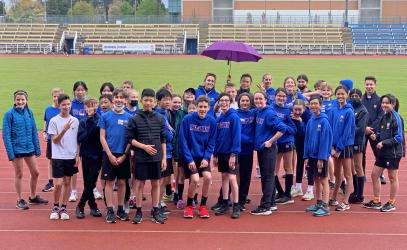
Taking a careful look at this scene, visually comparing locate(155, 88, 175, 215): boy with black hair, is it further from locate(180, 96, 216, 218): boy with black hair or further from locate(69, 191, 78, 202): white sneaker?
locate(69, 191, 78, 202): white sneaker

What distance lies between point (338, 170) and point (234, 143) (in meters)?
1.77

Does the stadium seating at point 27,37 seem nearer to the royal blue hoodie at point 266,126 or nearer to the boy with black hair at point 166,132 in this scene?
the boy with black hair at point 166,132

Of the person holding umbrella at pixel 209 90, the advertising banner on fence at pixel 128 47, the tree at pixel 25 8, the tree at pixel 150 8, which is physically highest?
the tree at pixel 25 8

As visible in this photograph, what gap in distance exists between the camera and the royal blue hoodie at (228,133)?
311 inches

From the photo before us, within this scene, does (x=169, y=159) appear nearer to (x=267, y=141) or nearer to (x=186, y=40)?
(x=267, y=141)

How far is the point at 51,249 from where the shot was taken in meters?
6.53

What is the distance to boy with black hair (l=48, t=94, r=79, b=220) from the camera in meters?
7.73

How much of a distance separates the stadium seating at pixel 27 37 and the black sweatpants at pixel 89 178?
188 ft

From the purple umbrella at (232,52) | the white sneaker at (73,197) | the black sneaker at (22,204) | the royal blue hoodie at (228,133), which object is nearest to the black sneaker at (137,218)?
the royal blue hoodie at (228,133)

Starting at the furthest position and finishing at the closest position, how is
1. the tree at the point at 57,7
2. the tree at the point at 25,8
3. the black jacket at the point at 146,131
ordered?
the tree at the point at 25,8
the tree at the point at 57,7
the black jacket at the point at 146,131

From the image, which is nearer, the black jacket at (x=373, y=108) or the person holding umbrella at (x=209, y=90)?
the black jacket at (x=373, y=108)

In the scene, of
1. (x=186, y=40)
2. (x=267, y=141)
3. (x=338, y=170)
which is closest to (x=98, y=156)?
(x=267, y=141)

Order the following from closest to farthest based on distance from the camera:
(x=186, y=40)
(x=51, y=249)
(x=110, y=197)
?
(x=51, y=249), (x=110, y=197), (x=186, y=40)

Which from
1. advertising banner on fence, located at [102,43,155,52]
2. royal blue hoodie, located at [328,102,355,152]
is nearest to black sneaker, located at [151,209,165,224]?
royal blue hoodie, located at [328,102,355,152]
